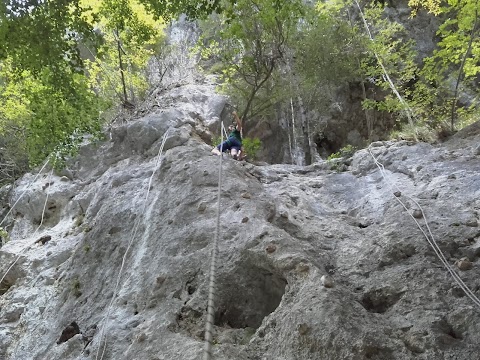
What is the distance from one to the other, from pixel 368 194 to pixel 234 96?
21.3 ft

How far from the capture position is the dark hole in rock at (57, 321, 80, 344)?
16.1 ft

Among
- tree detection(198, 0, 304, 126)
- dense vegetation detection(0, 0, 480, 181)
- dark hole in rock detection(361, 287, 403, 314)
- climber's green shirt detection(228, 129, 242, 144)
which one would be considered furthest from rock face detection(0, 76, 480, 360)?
tree detection(198, 0, 304, 126)

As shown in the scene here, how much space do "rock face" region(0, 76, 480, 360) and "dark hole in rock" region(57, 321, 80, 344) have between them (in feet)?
0.05

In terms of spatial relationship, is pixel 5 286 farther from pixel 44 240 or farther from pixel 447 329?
pixel 447 329

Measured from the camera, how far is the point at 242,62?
1036 cm

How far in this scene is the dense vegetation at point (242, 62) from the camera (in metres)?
4.64

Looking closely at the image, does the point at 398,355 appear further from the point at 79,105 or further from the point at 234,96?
the point at 234,96

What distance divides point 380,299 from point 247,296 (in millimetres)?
1214

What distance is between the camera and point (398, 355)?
2.87m

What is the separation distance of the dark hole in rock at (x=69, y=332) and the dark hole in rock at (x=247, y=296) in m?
2.04

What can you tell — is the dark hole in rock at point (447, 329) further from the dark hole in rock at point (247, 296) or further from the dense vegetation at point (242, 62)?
the dense vegetation at point (242, 62)

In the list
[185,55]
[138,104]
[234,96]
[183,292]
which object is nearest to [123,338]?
[183,292]

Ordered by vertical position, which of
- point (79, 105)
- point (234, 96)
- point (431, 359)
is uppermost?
point (234, 96)

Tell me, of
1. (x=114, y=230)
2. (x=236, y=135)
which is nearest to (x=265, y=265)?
(x=114, y=230)
